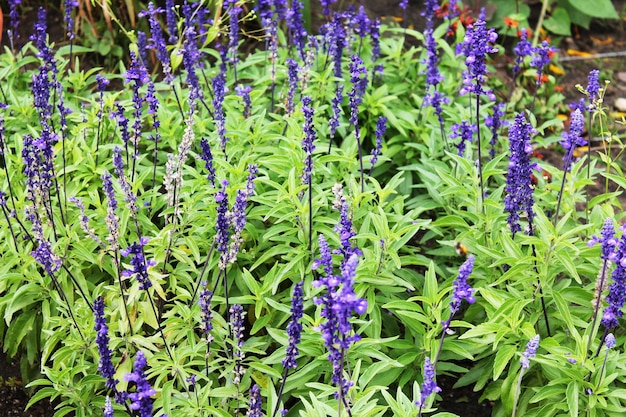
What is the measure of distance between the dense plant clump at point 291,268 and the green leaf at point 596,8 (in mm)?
3679

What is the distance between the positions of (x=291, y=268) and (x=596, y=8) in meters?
5.94

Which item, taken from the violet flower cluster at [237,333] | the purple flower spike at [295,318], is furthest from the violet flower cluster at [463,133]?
the purple flower spike at [295,318]

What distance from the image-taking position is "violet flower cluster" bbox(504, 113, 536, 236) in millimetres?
3719

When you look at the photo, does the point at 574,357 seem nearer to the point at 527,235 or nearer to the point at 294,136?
the point at 527,235

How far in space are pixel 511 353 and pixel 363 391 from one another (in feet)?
2.46

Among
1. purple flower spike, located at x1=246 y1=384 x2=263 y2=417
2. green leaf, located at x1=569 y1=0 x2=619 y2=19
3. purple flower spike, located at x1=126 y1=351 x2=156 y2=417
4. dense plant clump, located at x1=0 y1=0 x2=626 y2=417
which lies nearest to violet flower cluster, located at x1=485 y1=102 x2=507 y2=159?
dense plant clump, located at x1=0 y1=0 x2=626 y2=417

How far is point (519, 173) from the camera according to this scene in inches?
150

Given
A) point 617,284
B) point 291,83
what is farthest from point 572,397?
point 291,83

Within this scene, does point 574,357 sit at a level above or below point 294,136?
below

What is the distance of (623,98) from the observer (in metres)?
7.75

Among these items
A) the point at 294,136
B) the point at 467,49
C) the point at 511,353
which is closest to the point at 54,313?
the point at 294,136

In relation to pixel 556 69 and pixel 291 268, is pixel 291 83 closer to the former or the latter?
pixel 291 268

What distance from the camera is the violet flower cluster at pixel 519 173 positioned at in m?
3.72

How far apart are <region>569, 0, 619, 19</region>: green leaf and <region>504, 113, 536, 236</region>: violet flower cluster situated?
203 inches
